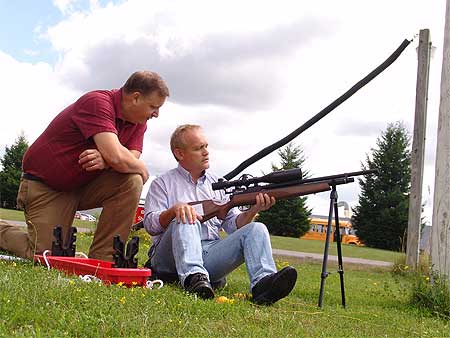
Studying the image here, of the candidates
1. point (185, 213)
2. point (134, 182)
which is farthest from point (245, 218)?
point (134, 182)

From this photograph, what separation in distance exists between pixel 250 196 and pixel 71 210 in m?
1.51

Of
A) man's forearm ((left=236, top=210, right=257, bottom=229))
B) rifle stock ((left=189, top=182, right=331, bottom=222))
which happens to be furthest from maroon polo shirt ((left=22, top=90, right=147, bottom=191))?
man's forearm ((left=236, top=210, right=257, bottom=229))

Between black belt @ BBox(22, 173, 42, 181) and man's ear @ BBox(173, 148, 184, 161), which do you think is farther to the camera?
black belt @ BBox(22, 173, 42, 181)

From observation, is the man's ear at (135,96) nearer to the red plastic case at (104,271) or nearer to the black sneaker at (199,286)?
the red plastic case at (104,271)

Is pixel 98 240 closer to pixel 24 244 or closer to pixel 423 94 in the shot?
pixel 24 244

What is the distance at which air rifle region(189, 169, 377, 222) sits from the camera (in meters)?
4.57

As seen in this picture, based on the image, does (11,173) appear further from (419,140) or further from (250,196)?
(250,196)

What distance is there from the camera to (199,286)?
3.98 metres

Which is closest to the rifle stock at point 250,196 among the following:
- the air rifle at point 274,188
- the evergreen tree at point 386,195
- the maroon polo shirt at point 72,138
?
the air rifle at point 274,188

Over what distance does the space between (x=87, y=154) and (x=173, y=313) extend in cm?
173

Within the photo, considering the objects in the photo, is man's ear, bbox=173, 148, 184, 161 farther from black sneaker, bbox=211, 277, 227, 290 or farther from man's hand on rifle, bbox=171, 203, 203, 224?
black sneaker, bbox=211, 277, 227, 290

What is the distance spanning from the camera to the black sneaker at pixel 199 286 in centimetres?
397

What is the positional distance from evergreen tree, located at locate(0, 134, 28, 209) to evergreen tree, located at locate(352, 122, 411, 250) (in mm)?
20519

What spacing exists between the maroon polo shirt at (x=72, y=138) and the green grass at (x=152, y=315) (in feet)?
2.59
